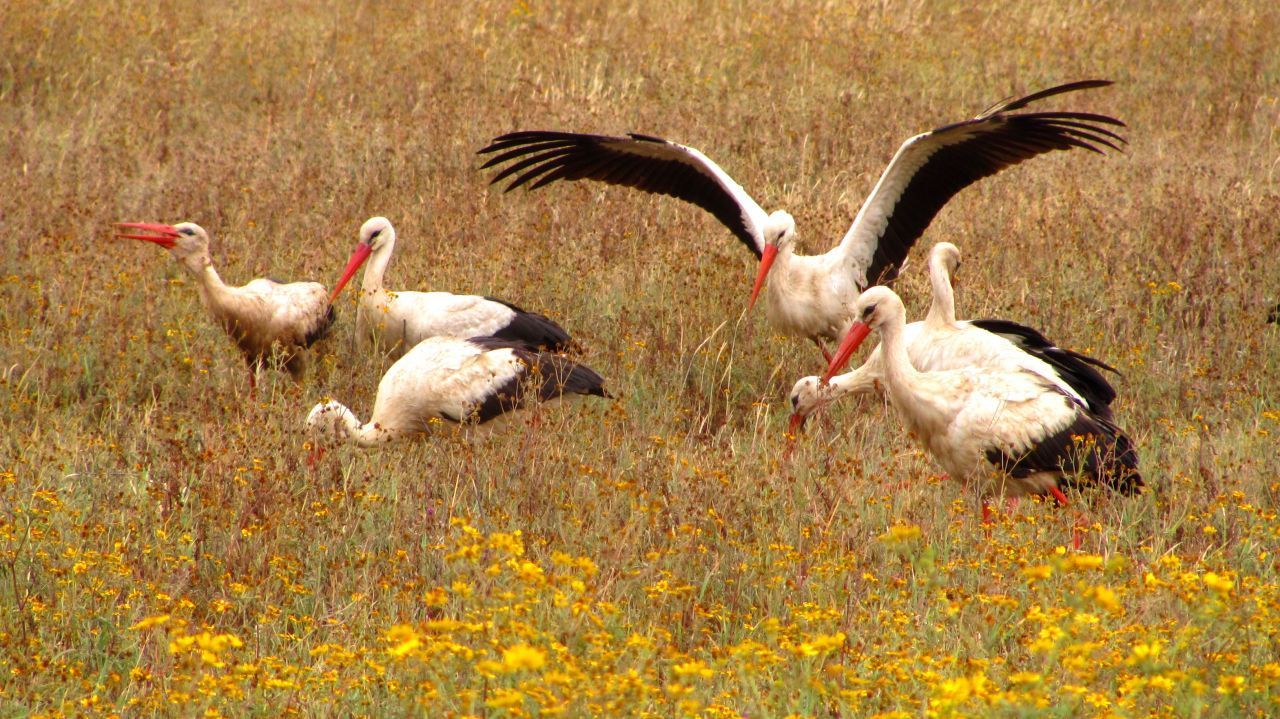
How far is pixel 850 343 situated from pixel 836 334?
1246 mm

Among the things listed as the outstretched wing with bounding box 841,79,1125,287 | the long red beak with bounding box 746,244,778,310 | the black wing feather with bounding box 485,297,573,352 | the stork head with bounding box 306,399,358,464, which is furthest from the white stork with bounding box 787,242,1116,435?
the stork head with bounding box 306,399,358,464

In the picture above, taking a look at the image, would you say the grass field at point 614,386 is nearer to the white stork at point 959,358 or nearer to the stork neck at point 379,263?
the white stork at point 959,358

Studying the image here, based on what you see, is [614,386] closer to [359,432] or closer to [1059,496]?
[359,432]

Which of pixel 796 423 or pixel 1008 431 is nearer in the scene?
pixel 1008 431

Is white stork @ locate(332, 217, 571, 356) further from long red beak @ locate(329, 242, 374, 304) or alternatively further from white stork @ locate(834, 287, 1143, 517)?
white stork @ locate(834, 287, 1143, 517)

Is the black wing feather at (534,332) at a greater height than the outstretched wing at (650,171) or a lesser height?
lesser

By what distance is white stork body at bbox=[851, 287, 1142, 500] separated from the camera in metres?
4.75

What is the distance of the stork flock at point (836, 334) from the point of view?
16.0ft

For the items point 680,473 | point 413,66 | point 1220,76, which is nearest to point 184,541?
point 680,473

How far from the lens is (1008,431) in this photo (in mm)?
4781

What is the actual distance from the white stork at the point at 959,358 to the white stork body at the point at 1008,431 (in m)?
0.16

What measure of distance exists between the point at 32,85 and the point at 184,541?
7643mm

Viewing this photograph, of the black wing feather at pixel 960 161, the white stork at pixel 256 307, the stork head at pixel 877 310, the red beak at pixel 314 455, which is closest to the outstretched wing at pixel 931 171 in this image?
the black wing feather at pixel 960 161

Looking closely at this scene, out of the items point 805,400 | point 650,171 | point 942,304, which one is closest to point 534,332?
point 805,400
